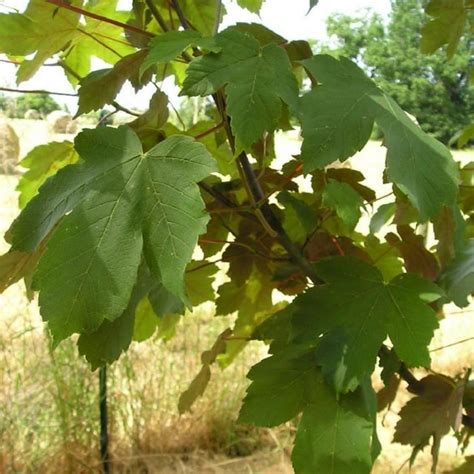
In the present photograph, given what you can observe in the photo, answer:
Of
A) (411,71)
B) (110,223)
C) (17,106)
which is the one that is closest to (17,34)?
(110,223)

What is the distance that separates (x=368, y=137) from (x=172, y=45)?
0.14m

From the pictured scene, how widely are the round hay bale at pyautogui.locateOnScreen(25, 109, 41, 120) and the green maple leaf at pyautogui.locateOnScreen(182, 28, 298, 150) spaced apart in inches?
52.6

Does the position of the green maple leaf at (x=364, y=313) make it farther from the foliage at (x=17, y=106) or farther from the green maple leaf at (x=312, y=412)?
the foliage at (x=17, y=106)

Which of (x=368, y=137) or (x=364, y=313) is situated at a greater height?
(x=368, y=137)

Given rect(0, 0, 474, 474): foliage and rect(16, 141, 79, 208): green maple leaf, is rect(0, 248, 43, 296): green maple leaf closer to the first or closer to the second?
rect(0, 0, 474, 474): foliage

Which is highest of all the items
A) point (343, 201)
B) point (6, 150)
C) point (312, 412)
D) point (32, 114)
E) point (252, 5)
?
point (32, 114)

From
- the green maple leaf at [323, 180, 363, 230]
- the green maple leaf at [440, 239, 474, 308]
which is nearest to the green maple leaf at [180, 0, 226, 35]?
the green maple leaf at [323, 180, 363, 230]

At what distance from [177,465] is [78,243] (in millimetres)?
1235

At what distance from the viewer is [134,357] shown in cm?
161

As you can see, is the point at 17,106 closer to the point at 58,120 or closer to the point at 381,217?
the point at 58,120

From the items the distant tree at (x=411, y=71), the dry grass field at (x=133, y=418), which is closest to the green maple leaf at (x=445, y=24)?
the dry grass field at (x=133, y=418)

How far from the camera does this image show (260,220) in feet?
1.62

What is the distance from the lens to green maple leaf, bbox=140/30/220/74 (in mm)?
382

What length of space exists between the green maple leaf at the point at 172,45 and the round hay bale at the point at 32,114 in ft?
4.30
